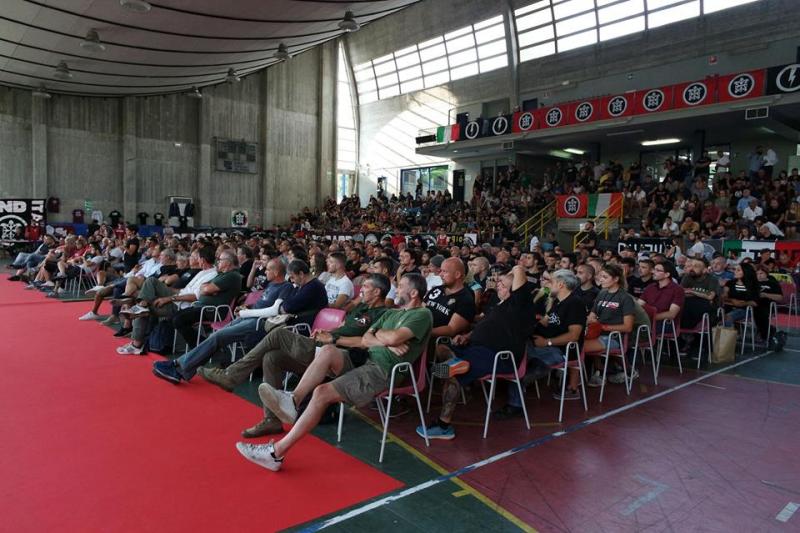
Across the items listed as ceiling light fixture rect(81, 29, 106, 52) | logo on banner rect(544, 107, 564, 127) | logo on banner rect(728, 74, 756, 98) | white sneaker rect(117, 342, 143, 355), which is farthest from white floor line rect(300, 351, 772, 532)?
logo on banner rect(544, 107, 564, 127)

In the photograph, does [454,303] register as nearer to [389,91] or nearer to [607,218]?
[607,218]

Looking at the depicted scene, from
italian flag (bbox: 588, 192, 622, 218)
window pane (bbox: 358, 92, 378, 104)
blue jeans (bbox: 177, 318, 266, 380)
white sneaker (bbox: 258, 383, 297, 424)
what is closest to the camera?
white sneaker (bbox: 258, 383, 297, 424)

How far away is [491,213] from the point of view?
64.0ft

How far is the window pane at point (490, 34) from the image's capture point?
72.9 ft

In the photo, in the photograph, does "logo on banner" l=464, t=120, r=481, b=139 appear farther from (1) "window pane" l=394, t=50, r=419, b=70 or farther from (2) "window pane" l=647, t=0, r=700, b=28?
(1) "window pane" l=394, t=50, r=419, b=70

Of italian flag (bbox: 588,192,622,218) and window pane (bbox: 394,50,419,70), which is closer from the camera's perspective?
italian flag (bbox: 588,192,622,218)

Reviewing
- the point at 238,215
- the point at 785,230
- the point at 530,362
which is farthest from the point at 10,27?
the point at 785,230

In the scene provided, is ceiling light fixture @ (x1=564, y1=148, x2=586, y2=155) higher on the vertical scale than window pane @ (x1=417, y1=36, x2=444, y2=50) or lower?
lower

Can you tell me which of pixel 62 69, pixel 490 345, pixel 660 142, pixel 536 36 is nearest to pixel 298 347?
pixel 490 345

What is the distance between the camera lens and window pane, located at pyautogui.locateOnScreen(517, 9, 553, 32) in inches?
810

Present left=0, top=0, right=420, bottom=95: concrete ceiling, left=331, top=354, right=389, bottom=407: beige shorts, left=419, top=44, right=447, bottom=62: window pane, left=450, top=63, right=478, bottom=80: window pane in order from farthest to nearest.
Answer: left=419, top=44, right=447, bottom=62: window pane
left=450, top=63, right=478, bottom=80: window pane
left=0, top=0, right=420, bottom=95: concrete ceiling
left=331, top=354, right=389, bottom=407: beige shorts

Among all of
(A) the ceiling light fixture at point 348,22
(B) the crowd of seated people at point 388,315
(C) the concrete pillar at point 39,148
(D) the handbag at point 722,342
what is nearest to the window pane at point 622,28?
(A) the ceiling light fixture at point 348,22

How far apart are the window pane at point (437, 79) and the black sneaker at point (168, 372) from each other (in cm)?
2268

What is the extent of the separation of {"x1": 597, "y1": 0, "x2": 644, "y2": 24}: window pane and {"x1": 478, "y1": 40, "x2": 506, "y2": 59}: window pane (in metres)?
4.27
